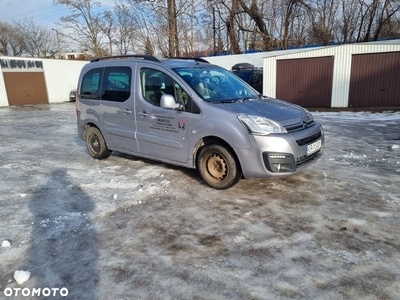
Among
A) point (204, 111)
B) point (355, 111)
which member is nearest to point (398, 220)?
point (204, 111)

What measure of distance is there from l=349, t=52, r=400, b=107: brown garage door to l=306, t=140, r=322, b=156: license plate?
11.3 metres

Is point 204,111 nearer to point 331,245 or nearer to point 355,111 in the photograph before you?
point 331,245

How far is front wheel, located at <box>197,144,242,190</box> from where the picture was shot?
13.2ft

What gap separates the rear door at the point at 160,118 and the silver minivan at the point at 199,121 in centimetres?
1

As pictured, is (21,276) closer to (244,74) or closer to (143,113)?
(143,113)

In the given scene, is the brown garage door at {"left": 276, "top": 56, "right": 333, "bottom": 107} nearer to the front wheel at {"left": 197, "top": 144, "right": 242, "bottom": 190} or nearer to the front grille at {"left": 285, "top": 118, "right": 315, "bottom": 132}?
the front grille at {"left": 285, "top": 118, "right": 315, "bottom": 132}

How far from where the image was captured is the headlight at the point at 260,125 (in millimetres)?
3785

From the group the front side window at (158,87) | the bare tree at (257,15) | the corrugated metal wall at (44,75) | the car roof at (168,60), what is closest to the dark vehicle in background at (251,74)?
the bare tree at (257,15)

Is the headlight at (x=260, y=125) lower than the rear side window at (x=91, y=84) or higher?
lower

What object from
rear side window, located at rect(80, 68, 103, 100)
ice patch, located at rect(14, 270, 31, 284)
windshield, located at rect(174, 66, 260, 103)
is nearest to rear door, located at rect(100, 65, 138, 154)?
rear side window, located at rect(80, 68, 103, 100)

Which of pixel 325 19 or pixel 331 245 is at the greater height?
pixel 325 19

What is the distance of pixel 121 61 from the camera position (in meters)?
5.30

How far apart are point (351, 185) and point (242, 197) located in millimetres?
1681

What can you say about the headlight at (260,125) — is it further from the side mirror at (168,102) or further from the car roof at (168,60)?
the car roof at (168,60)
